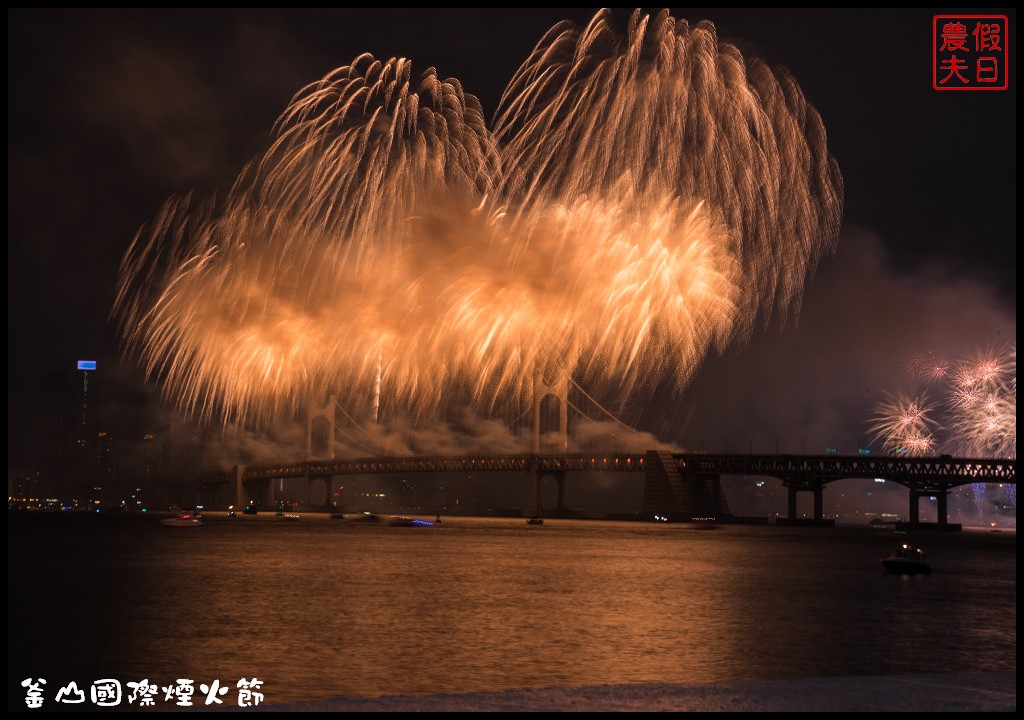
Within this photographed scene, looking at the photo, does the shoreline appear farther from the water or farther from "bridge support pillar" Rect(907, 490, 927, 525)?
"bridge support pillar" Rect(907, 490, 927, 525)

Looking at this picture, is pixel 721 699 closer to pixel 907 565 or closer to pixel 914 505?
pixel 907 565

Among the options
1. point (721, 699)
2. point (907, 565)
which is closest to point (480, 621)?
point (721, 699)

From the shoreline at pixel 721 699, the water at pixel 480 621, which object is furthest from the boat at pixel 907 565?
the shoreline at pixel 721 699

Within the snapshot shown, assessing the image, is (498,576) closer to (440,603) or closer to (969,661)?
(440,603)

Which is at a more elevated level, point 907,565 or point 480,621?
point 480,621

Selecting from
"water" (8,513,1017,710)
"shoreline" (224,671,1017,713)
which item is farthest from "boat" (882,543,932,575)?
"shoreline" (224,671,1017,713)

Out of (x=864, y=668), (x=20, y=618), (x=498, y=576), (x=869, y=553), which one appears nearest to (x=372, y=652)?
(x=864, y=668)

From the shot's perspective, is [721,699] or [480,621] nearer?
[721,699]

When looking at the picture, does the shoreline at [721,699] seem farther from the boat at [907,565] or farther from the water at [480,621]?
the boat at [907,565]
